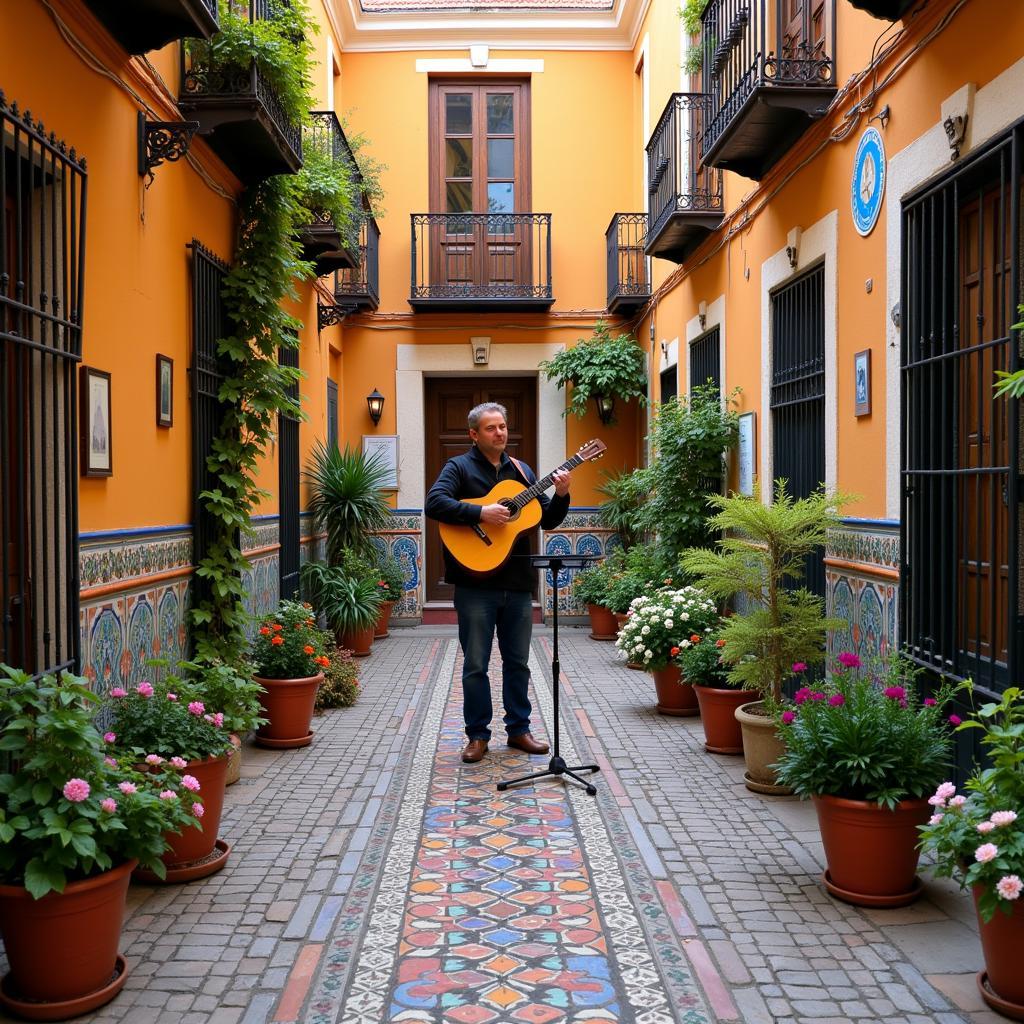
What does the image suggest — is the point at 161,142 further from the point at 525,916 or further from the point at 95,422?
the point at 525,916

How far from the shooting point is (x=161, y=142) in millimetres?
5348

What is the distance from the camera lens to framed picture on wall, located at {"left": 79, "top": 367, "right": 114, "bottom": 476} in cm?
460

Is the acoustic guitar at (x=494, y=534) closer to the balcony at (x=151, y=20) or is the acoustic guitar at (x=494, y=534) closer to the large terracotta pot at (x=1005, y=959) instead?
the balcony at (x=151, y=20)

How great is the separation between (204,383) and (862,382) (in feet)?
12.9

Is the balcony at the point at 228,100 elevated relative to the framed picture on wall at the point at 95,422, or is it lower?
elevated

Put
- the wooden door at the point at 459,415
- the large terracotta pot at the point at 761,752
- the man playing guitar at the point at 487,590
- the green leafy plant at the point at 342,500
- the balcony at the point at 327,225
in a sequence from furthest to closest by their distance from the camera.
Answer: the wooden door at the point at 459,415 → the green leafy plant at the point at 342,500 → the balcony at the point at 327,225 → the man playing guitar at the point at 487,590 → the large terracotta pot at the point at 761,752

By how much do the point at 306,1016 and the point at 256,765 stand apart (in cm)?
313

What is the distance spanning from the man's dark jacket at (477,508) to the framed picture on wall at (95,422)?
1.74 meters

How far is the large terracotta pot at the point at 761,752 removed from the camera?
17.7 ft

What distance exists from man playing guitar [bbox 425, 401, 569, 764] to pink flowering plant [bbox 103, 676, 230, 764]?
1.81 meters

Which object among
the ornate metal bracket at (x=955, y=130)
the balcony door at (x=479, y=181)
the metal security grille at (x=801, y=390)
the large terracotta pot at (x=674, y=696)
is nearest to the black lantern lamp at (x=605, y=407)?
the balcony door at (x=479, y=181)

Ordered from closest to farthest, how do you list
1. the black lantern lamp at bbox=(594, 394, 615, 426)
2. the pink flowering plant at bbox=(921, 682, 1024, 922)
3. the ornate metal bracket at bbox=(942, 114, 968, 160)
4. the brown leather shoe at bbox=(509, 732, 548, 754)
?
the pink flowering plant at bbox=(921, 682, 1024, 922), the ornate metal bracket at bbox=(942, 114, 968, 160), the brown leather shoe at bbox=(509, 732, 548, 754), the black lantern lamp at bbox=(594, 394, 615, 426)

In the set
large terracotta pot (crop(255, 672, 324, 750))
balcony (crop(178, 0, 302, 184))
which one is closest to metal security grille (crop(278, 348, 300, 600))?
large terracotta pot (crop(255, 672, 324, 750))

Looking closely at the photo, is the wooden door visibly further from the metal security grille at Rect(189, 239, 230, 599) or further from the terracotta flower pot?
the metal security grille at Rect(189, 239, 230, 599)
